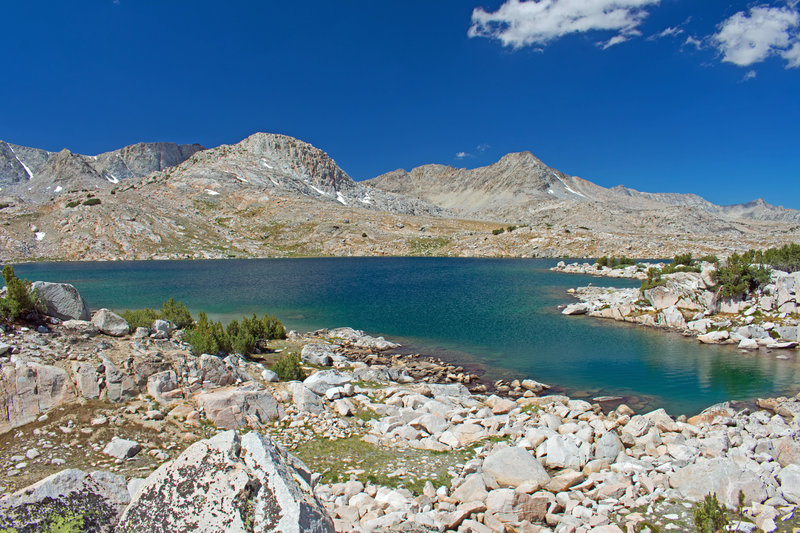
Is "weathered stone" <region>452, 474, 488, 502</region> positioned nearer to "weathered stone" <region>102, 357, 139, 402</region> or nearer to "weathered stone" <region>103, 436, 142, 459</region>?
"weathered stone" <region>103, 436, 142, 459</region>

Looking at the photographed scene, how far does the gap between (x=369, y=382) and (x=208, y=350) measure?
25.5ft

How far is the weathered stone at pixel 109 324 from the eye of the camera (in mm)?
17734

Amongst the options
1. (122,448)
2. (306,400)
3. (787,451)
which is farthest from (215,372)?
(787,451)

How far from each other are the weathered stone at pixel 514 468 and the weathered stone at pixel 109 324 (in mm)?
15211

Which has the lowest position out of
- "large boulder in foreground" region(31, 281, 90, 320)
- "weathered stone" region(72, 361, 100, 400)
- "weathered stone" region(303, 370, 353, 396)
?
"weathered stone" region(303, 370, 353, 396)

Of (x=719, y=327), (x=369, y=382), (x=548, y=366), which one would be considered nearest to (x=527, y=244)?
(x=719, y=327)

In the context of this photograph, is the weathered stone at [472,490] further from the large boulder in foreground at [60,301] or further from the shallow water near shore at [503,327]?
the large boulder in foreground at [60,301]

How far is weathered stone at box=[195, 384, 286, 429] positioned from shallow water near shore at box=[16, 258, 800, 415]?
15014 mm

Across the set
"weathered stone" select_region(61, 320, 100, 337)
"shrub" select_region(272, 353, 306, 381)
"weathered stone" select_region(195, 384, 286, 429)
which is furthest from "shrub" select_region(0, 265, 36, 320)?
"shrub" select_region(272, 353, 306, 381)

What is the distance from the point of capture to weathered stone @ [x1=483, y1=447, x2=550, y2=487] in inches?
449

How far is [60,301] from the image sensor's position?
18.3m

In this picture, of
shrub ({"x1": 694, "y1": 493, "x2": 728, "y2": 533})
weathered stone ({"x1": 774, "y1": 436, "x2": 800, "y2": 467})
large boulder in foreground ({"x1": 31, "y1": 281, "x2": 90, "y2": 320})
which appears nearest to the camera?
shrub ({"x1": 694, "y1": 493, "x2": 728, "y2": 533})

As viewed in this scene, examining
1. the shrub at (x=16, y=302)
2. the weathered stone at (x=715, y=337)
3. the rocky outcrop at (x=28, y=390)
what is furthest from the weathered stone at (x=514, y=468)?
the weathered stone at (x=715, y=337)

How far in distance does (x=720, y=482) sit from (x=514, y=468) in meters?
4.63
